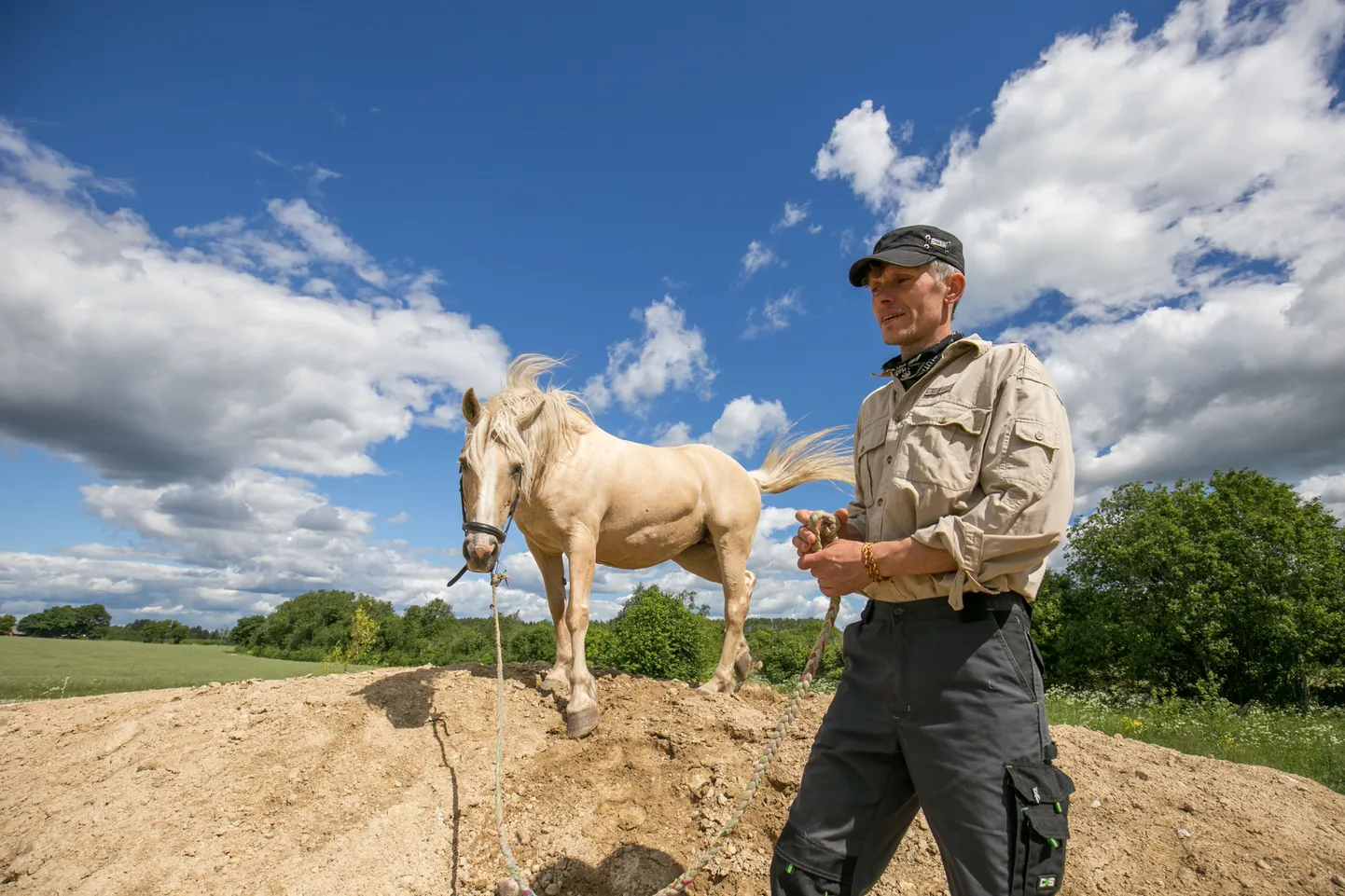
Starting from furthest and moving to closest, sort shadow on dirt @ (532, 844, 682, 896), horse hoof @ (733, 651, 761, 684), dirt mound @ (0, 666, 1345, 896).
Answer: horse hoof @ (733, 651, 761, 684), dirt mound @ (0, 666, 1345, 896), shadow on dirt @ (532, 844, 682, 896)

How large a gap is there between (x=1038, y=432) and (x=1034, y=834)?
3.68 ft

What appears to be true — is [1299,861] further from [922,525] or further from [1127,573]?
[1127,573]

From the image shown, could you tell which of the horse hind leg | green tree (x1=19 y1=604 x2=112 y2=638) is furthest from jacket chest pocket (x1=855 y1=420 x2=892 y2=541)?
green tree (x1=19 y1=604 x2=112 y2=638)

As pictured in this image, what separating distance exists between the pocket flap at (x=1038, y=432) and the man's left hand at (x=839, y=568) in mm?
577

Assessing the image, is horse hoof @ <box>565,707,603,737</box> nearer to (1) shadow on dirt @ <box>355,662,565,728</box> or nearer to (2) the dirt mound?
(2) the dirt mound

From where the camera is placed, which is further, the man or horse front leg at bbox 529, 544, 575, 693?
horse front leg at bbox 529, 544, 575, 693

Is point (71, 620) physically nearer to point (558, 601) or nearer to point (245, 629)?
point (245, 629)

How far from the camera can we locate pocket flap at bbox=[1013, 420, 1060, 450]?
1.89m

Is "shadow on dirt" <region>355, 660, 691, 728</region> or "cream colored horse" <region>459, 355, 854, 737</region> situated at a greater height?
"cream colored horse" <region>459, 355, 854, 737</region>

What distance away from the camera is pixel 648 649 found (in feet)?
36.8

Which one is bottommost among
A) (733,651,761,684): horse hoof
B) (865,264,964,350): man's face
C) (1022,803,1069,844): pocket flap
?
(733,651,761,684): horse hoof

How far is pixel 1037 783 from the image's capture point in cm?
181

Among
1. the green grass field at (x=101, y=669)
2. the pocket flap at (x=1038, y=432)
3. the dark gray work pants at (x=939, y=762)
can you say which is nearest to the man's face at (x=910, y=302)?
the pocket flap at (x=1038, y=432)

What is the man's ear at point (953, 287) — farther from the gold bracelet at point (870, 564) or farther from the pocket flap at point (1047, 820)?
the pocket flap at point (1047, 820)
